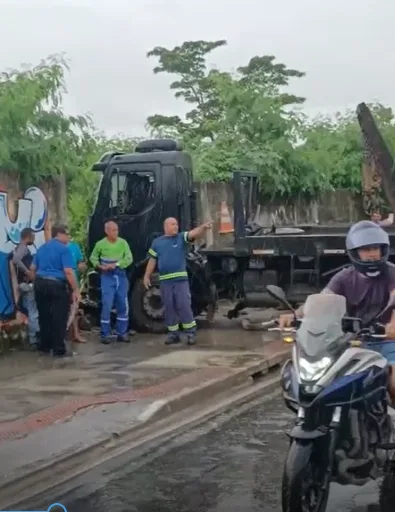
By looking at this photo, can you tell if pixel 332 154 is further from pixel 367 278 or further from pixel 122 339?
pixel 367 278

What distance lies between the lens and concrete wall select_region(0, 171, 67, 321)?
45.0ft

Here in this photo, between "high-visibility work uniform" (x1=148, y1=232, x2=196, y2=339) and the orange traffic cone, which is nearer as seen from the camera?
"high-visibility work uniform" (x1=148, y1=232, x2=196, y2=339)

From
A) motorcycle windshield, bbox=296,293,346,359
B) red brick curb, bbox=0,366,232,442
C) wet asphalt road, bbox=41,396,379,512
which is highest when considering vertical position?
motorcycle windshield, bbox=296,293,346,359

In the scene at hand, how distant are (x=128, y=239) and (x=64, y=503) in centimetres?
944

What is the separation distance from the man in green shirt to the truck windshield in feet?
4.82

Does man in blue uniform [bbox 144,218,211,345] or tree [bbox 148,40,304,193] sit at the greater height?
tree [bbox 148,40,304,193]

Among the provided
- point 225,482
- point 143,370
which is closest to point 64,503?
point 225,482

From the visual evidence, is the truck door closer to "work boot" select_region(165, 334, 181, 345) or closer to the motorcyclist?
"work boot" select_region(165, 334, 181, 345)

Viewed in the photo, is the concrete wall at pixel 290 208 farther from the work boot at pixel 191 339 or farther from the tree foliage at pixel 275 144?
the work boot at pixel 191 339

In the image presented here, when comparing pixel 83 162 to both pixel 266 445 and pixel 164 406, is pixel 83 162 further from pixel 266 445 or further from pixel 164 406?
pixel 266 445

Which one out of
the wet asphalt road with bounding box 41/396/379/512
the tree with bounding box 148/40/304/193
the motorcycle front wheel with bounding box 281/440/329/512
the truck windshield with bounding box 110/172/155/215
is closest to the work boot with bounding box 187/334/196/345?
the truck windshield with bounding box 110/172/155/215

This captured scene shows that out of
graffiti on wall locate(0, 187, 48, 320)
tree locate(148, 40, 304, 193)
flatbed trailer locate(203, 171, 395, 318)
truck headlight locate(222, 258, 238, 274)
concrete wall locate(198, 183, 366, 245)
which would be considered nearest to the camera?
graffiti on wall locate(0, 187, 48, 320)

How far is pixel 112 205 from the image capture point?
15820 millimetres

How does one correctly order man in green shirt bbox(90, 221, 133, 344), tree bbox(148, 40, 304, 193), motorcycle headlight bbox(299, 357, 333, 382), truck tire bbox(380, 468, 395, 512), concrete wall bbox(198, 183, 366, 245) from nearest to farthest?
motorcycle headlight bbox(299, 357, 333, 382) < truck tire bbox(380, 468, 395, 512) < man in green shirt bbox(90, 221, 133, 344) < concrete wall bbox(198, 183, 366, 245) < tree bbox(148, 40, 304, 193)
